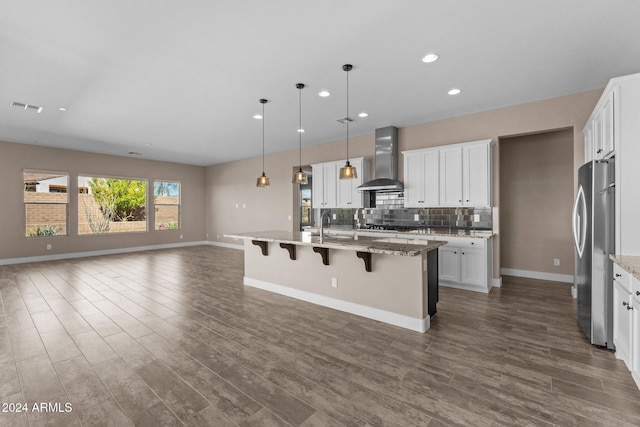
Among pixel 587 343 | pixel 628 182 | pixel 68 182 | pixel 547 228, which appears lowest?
pixel 587 343

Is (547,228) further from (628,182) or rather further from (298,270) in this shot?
(298,270)

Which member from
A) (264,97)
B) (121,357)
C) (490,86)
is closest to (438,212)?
(490,86)

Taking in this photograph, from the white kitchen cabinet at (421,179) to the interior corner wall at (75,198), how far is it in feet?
25.5

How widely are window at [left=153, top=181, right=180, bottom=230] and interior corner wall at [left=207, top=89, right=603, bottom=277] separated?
3.49 ft

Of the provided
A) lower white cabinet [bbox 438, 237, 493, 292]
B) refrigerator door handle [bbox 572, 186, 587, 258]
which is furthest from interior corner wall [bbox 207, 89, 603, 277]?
refrigerator door handle [bbox 572, 186, 587, 258]

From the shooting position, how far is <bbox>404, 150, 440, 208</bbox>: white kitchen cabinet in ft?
16.6

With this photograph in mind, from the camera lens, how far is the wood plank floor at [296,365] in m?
1.82

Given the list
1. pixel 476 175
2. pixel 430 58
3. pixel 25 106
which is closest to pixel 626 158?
pixel 430 58

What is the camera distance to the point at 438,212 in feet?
17.6

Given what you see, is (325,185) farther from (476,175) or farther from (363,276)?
(363,276)

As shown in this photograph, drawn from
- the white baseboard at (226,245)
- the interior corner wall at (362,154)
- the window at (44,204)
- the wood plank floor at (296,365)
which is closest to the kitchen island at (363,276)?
the wood plank floor at (296,365)

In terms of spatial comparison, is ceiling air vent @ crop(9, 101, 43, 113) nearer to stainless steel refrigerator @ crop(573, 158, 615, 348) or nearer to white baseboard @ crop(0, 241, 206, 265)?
white baseboard @ crop(0, 241, 206, 265)

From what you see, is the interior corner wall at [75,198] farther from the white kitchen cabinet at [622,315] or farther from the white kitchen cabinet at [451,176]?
the white kitchen cabinet at [622,315]

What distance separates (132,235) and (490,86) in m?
9.65
